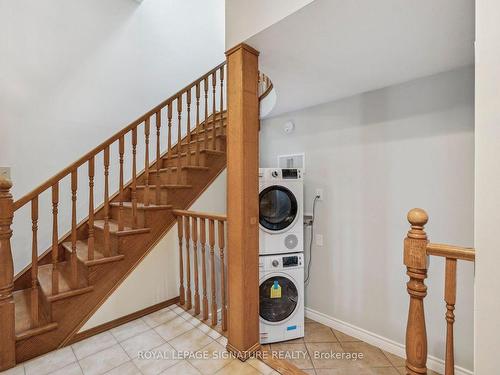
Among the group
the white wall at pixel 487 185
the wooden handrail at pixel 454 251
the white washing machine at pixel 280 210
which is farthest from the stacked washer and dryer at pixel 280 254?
the white wall at pixel 487 185

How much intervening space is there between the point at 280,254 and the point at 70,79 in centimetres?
287

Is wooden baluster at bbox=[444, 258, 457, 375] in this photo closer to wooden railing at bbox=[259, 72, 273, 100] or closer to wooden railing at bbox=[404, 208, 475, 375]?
wooden railing at bbox=[404, 208, 475, 375]

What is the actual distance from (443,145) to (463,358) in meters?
1.66

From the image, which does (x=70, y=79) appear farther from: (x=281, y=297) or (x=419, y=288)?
(x=419, y=288)

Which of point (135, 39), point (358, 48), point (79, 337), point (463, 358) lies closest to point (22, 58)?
point (135, 39)

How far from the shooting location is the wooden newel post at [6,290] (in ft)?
5.32

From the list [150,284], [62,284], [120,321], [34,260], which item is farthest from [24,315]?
[150,284]

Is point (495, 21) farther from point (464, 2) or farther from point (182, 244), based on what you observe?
point (182, 244)

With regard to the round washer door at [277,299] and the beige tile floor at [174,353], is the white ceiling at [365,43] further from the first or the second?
the beige tile floor at [174,353]

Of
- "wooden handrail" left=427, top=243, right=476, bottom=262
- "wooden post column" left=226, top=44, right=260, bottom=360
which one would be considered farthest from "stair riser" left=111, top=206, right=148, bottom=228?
"wooden handrail" left=427, top=243, right=476, bottom=262

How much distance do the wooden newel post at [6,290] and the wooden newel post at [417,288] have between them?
2323 mm

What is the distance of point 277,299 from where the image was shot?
7.95 feet

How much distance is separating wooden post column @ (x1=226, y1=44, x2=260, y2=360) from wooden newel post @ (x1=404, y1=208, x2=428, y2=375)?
0.93 meters

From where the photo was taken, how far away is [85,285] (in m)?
2.02
